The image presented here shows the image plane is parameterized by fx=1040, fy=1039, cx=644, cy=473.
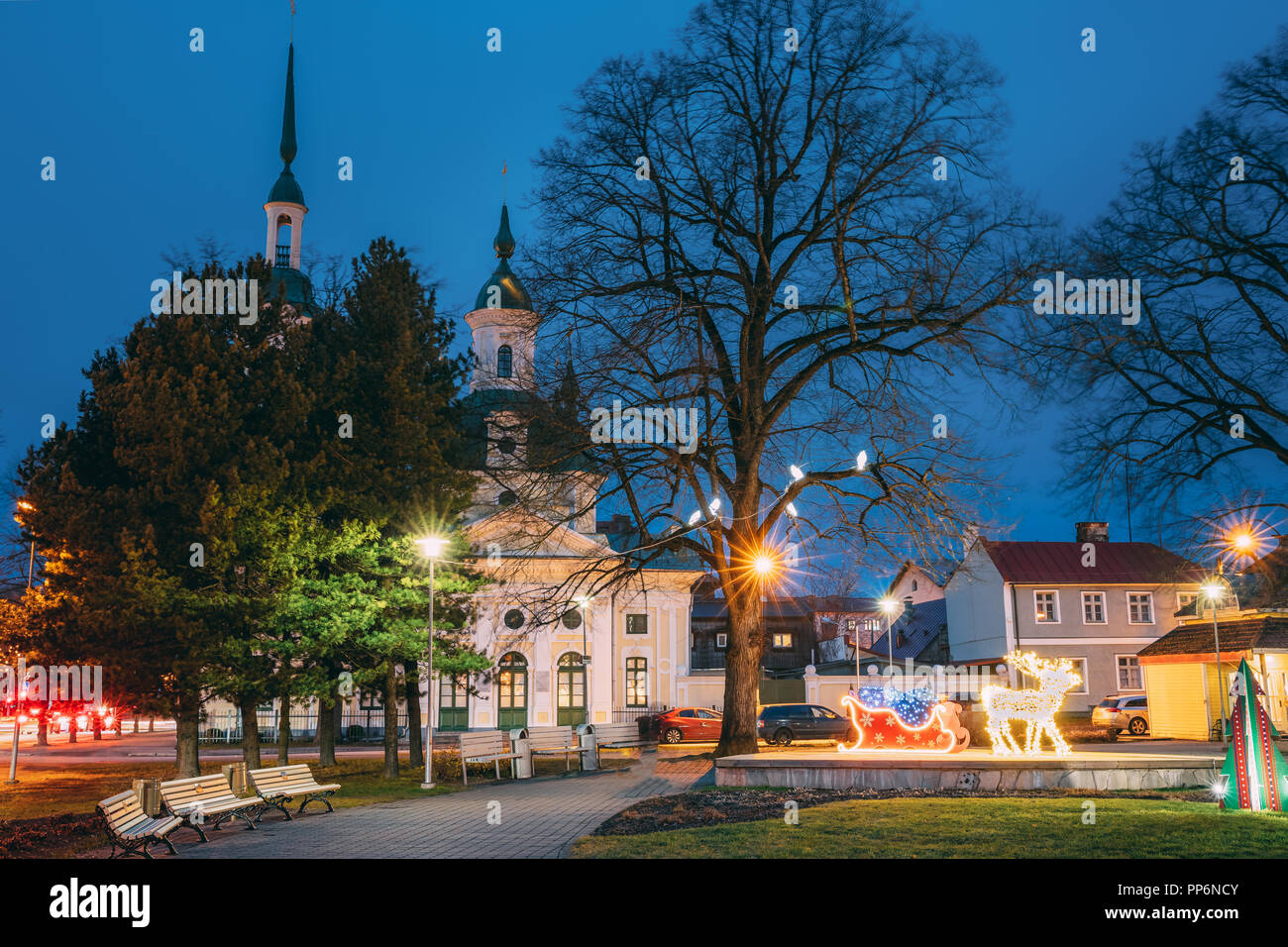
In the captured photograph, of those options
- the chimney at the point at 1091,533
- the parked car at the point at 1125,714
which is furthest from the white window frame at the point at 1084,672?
the parked car at the point at 1125,714

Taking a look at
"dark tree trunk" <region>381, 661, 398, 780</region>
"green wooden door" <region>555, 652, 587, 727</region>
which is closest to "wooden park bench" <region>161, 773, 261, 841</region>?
"dark tree trunk" <region>381, 661, 398, 780</region>

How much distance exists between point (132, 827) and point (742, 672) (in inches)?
500

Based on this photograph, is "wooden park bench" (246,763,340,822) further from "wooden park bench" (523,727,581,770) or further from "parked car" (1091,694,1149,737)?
"parked car" (1091,694,1149,737)

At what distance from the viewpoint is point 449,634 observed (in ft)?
88.1

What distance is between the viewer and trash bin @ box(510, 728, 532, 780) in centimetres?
2198

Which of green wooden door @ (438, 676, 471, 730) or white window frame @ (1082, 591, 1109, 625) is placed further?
white window frame @ (1082, 591, 1109, 625)

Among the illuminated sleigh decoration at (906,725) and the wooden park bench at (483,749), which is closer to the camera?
the illuminated sleigh decoration at (906,725)

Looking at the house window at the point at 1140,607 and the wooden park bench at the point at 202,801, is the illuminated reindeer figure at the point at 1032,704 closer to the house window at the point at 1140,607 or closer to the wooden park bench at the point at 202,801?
the wooden park bench at the point at 202,801

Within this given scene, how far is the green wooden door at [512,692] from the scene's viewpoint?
144 ft

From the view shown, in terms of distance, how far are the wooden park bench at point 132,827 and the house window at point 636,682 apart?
3475cm

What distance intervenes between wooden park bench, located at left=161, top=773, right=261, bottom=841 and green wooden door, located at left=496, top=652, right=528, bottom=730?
1164 inches

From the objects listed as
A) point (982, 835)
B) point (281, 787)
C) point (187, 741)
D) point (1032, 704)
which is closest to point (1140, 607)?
point (1032, 704)
